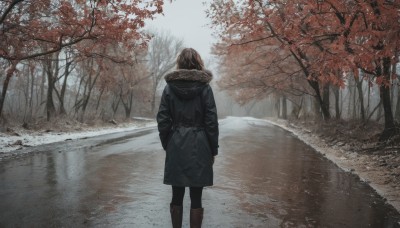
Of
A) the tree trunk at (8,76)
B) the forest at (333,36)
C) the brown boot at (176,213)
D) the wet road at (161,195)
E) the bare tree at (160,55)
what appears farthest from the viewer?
the bare tree at (160,55)

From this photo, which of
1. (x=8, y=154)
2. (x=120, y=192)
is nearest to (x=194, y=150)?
(x=120, y=192)

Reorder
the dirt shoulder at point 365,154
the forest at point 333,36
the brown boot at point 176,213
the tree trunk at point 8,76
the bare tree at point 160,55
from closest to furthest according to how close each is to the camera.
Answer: the brown boot at point 176,213, the dirt shoulder at point 365,154, the forest at point 333,36, the tree trunk at point 8,76, the bare tree at point 160,55

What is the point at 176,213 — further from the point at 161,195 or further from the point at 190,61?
the point at 161,195

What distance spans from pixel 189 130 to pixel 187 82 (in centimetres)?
50

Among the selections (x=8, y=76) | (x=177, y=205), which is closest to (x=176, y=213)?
(x=177, y=205)

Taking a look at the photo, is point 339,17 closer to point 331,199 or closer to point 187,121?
point 331,199

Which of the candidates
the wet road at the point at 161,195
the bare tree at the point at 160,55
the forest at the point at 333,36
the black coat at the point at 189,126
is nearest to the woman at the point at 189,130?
the black coat at the point at 189,126

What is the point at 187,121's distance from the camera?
12.7 feet

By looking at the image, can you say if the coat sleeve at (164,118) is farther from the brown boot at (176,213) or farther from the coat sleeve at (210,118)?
the brown boot at (176,213)

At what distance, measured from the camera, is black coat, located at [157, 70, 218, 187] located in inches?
151

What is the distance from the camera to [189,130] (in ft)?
12.6

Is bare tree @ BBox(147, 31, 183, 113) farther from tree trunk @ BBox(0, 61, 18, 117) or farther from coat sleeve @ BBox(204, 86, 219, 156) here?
coat sleeve @ BBox(204, 86, 219, 156)

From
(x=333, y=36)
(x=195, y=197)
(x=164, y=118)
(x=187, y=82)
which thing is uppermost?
(x=333, y=36)

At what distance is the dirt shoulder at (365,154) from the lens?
7199mm
